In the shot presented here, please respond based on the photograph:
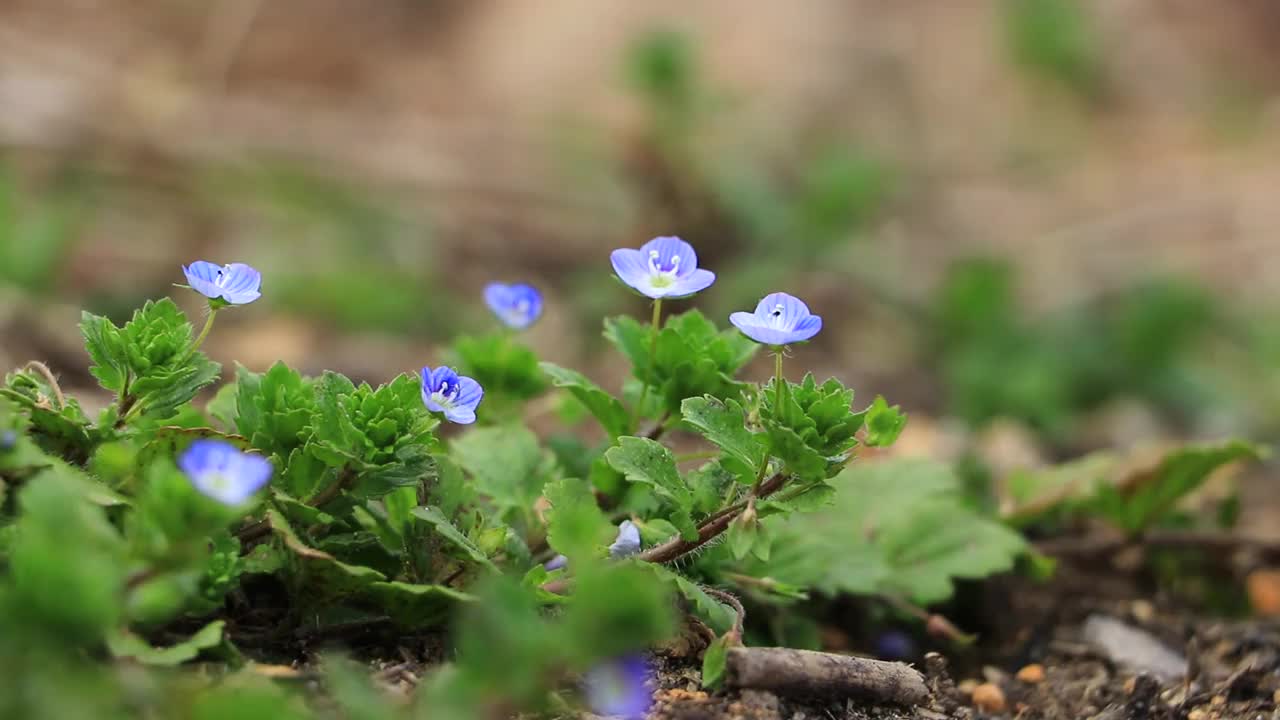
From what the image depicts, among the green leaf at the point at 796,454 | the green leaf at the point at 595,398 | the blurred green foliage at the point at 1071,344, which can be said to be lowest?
the green leaf at the point at 796,454

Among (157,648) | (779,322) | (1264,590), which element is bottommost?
(157,648)

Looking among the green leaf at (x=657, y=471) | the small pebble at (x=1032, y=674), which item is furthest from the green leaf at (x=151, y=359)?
the small pebble at (x=1032, y=674)

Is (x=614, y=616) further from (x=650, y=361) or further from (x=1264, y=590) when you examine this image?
(x=1264, y=590)

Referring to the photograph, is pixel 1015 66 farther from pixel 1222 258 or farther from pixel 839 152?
pixel 839 152

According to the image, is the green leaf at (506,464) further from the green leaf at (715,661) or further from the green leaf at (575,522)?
the green leaf at (715,661)

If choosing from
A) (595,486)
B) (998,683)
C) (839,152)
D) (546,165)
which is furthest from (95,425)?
(546,165)

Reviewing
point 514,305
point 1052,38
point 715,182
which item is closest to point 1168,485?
point 514,305
